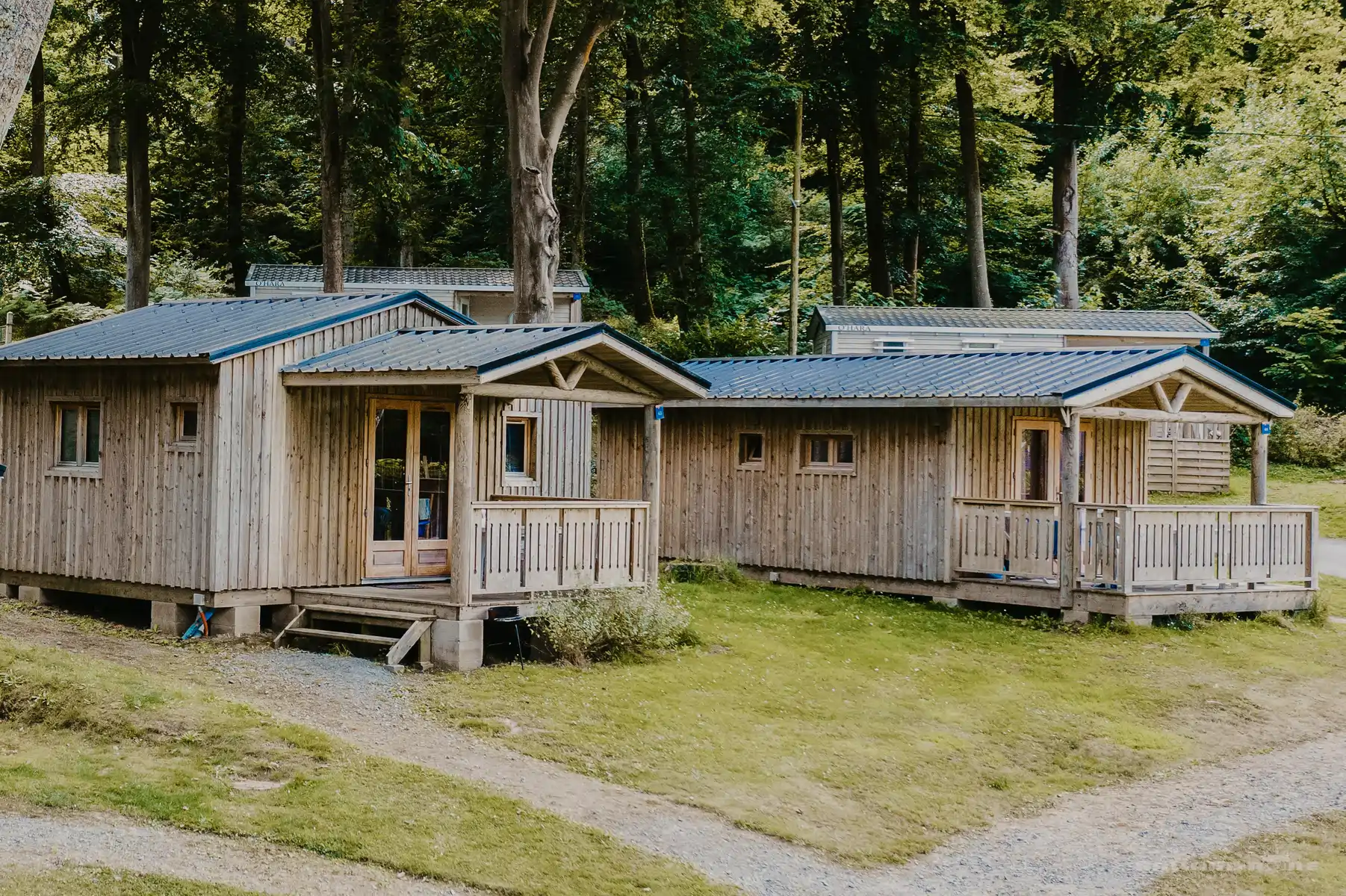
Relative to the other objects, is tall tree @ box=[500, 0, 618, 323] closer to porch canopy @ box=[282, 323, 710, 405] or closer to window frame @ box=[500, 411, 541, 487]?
window frame @ box=[500, 411, 541, 487]

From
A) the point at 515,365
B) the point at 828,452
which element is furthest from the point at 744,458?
the point at 515,365

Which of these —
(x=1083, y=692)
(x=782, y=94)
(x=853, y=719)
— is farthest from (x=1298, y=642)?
(x=782, y=94)

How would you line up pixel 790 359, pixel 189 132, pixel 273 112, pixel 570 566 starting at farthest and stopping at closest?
pixel 273 112
pixel 189 132
pixel 790 359
pixel 570 566

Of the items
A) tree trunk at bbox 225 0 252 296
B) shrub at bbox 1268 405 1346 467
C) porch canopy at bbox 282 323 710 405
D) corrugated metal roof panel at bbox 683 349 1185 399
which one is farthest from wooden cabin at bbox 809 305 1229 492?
porch canopy at bbox 282 323 710 405

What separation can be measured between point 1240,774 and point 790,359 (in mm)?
11133

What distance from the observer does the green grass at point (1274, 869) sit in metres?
8.26

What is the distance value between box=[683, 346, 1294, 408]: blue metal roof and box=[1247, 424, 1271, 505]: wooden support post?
20.2 inches

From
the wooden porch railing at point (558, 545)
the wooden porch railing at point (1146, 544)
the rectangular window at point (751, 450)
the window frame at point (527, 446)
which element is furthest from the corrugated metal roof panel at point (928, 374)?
the wooden porch railing at point (558, 545)

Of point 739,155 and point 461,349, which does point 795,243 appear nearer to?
point 739,155

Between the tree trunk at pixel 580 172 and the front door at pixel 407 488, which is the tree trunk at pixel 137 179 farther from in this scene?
the tree trunk at pixel 580 172

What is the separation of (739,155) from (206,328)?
23.2 metres

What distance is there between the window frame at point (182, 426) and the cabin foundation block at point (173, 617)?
1669mm

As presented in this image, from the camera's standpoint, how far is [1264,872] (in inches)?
339

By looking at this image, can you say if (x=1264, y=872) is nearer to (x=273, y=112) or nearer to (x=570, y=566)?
(x=570, y=566)
